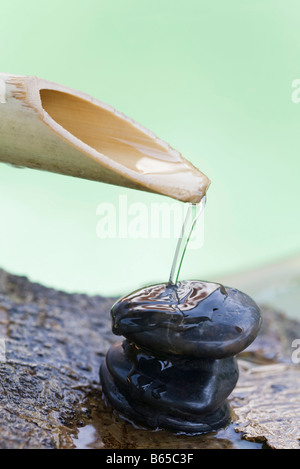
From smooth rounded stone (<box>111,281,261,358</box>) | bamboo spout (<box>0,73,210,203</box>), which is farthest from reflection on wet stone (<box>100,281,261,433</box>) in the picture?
bamboo spout (<box>0,73,210,203</box>)

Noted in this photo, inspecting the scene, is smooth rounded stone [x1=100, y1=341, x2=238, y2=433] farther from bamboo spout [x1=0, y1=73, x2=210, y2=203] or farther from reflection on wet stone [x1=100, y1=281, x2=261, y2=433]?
bamboo spout [x1=0, y1=73, x2=210, y2=203]

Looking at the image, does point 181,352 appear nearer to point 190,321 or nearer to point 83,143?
point 190,321

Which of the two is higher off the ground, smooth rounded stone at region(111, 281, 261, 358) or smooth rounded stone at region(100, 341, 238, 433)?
smooth rounded stone at region(111, 281, 261, 358)

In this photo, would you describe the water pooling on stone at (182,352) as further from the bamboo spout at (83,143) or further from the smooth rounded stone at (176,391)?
the bamboo spout at (83,143)

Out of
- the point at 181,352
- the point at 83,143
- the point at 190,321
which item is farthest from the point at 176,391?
the point at 83,143

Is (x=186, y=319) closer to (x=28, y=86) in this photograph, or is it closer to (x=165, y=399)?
(x=165, y=399)

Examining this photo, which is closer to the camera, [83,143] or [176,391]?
[83,143]

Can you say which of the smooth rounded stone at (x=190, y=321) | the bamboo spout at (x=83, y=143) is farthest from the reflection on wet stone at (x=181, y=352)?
the bamboo spout at (x=83, y=143)

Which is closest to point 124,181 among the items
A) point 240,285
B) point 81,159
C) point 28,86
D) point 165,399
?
point 81,159
